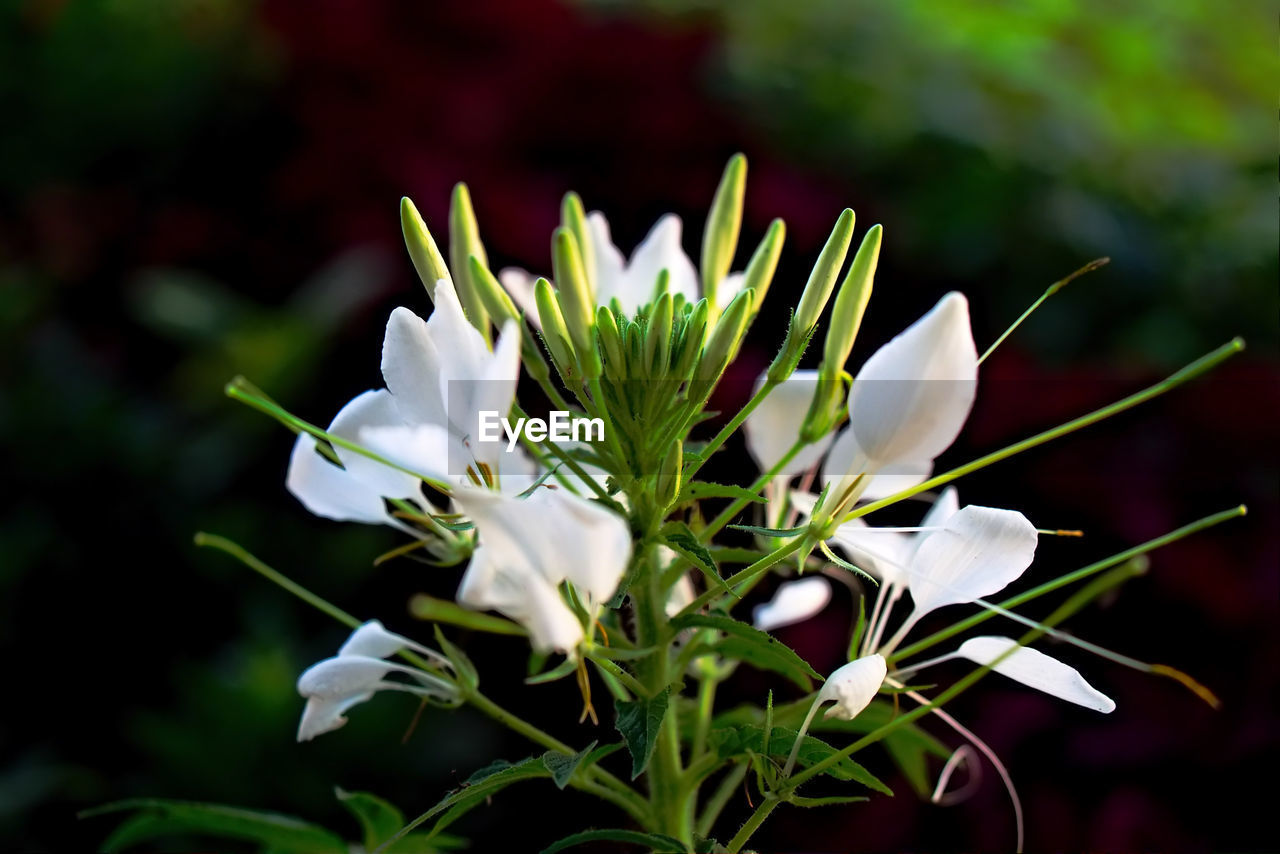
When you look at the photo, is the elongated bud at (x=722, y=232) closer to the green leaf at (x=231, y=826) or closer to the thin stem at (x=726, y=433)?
the thin stem at (x=726, y=433)

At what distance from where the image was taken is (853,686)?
31 centimetres

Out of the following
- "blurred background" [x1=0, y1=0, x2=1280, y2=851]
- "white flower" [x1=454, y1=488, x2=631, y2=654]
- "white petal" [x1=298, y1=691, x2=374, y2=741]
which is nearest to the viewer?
"white flower" [x1=454, y1=488, x2=631, y2=654]

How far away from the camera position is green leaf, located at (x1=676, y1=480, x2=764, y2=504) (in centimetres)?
36

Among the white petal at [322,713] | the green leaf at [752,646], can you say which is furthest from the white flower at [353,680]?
the green leaf at [752,646]

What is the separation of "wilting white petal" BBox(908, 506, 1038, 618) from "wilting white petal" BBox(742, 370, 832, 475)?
3.2 inches

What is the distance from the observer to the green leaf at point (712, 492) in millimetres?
356

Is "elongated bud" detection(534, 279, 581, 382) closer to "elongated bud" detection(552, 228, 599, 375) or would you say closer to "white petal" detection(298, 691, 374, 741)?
"elongated bud" detection(552, 228, 599, 375)

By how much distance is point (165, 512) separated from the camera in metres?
1.07

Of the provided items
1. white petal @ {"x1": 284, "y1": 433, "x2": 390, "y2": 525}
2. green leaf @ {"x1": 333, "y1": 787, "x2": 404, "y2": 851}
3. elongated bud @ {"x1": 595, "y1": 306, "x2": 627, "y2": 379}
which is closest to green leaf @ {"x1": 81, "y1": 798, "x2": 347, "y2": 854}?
green leaf @ {"x1": 333, "y1": 787, "x2": 404, "y2": 851}

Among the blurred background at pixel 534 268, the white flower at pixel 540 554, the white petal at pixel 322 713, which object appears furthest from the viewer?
the blurred background at pixel 534 268

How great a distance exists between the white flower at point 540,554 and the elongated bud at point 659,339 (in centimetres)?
12

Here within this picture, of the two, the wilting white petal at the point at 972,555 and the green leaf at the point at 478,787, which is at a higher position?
the wilting white petal at the point at 972,555

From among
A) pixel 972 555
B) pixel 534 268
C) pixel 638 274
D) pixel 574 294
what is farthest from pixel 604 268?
pixel 534 268

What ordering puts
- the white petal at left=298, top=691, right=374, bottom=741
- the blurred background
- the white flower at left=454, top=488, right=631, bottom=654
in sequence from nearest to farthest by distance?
the white flower at left=454, top=488, right=631, bottom=654, the white petal at left=298, top=691, right=374, bottom=741, the blurred background
